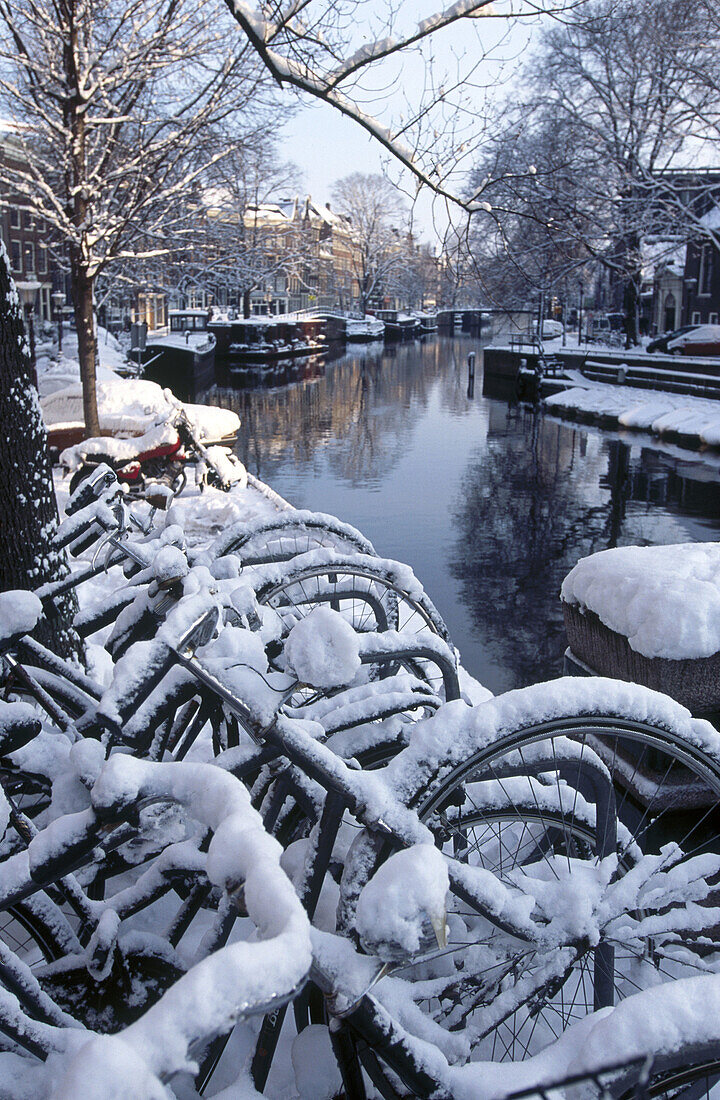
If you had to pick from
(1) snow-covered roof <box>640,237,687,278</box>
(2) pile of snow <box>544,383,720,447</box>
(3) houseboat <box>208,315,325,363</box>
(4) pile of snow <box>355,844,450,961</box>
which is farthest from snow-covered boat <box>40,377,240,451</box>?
(3) houseboat <box>208,315,325,363</box>

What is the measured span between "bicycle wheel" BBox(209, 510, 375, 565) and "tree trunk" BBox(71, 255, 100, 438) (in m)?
9.71

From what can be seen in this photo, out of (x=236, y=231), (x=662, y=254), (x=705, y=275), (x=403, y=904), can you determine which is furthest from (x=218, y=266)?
(x=705, y=275)

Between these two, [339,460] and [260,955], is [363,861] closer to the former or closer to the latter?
[260,955]

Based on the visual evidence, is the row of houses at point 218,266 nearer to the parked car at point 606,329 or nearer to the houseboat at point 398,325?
the houseboat at point 398,325

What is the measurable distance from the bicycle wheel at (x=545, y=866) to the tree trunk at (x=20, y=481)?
102 inches

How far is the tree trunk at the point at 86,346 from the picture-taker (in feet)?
42.4

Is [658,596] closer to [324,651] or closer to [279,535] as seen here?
[279,535]

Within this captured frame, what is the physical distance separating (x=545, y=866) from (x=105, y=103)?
41.0ft

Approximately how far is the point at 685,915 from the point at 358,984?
88 cm

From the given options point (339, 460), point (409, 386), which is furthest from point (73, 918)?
point (409, 386)

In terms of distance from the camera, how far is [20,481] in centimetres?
409

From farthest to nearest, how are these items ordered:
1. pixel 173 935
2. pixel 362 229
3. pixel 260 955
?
pixel 362 229 < pixel 173 935 < pixel 260 955

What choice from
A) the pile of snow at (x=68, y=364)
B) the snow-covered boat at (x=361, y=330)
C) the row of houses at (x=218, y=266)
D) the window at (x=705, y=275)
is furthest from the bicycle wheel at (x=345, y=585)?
the snow-covered boat at (x=361, y=330)

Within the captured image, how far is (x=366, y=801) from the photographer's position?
1522 mm
